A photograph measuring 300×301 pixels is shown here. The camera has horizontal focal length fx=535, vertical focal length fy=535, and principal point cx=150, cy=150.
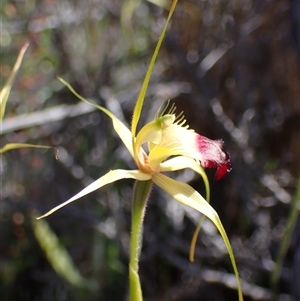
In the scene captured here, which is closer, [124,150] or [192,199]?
[192,199]

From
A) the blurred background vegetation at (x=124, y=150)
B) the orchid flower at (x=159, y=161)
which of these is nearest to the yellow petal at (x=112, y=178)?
the orchid flower at (x=159, y=161)

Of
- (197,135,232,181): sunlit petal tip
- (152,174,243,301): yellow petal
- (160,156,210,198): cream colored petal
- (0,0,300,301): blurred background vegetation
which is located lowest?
(0,0,300,301): blurred background vegetation

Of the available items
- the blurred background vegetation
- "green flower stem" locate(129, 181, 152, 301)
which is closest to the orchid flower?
"green flower stem" locate(129, 181, 152, 301)

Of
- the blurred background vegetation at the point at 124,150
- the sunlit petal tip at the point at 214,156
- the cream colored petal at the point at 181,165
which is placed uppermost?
the sunlit petal tip at the point at 214,156

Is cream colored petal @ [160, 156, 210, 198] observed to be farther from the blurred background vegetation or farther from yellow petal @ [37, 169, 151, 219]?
the blurred background vegetation

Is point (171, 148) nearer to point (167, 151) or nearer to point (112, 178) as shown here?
point (167, 151)

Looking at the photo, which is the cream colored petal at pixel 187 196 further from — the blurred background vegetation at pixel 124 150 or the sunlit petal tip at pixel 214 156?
the blurred background vegetation at pixel 124 150

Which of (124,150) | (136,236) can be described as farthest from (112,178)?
(124,150)
